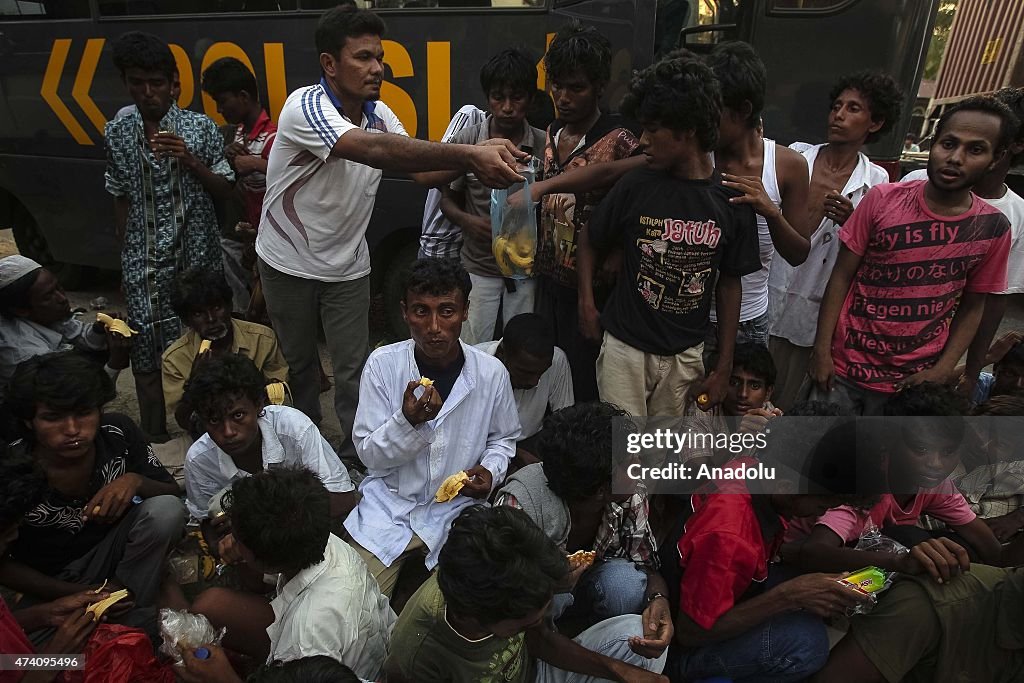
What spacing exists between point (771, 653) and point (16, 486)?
2343 mm

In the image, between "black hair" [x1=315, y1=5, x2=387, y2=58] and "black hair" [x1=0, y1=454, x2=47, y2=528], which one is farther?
"black hair" [x1=315, y1=5, x2=387, y2=58]

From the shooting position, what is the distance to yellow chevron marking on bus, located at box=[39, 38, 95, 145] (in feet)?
16.5

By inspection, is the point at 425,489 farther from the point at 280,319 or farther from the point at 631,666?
the point at 280,319

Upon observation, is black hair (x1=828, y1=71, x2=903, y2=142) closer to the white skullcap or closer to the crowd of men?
the crowd of men

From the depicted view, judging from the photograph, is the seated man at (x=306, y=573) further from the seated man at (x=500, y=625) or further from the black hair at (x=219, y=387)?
the black hair at (x=219, y=387)

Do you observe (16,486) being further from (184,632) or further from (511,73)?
(511,73)

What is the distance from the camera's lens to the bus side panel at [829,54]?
11.9ft

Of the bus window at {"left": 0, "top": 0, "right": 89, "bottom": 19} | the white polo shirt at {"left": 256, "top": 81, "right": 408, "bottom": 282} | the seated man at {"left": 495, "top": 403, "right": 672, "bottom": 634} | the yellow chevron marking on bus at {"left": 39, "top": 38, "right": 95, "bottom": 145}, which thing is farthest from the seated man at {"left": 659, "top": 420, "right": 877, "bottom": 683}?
the bus window at {"left": 0, "top": 0, "right": 89, "bottom": 19}

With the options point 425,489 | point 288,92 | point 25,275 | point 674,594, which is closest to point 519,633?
point 674,594

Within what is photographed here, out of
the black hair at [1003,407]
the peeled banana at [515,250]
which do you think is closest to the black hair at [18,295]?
the peeled banana at [515,250]

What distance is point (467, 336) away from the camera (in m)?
3.49

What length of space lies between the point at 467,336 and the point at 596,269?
0.87 metres

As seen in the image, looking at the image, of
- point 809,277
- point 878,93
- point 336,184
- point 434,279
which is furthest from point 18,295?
point 878,93

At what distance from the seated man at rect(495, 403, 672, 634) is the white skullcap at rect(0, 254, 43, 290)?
8.04 ft
